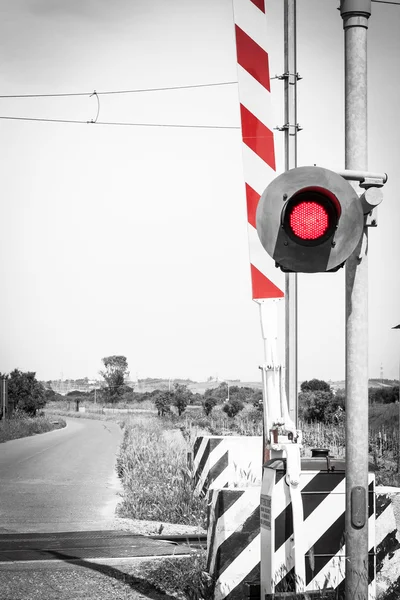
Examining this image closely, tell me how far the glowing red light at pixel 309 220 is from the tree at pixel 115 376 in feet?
445

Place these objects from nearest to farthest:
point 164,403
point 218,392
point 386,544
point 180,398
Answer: point 386,544
point 180,398
point 164,403
point 218,392

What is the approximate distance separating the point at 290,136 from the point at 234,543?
6.10m

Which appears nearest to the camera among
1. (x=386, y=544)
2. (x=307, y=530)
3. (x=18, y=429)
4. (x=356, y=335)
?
(x=356, y=335)

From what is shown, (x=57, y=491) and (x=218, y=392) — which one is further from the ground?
(x=218, y=392)

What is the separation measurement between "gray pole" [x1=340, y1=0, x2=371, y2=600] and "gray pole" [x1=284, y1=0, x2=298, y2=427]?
239 inches

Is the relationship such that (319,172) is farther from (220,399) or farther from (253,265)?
(220,399)

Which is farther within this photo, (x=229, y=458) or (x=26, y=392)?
(x=26, y=392)

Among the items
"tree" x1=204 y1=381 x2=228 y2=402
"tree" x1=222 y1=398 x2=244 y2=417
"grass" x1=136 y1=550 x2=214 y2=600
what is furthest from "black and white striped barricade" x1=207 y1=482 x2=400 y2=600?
"tree" x1=204 y1=381 x2=228 y2=402

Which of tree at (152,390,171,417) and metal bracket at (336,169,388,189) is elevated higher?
metal bracket at (336,169,388,189)

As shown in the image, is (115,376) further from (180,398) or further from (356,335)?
(356,335)

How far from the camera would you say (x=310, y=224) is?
14.3 feet

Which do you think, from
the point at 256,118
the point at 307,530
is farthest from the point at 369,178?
the point at 307,530

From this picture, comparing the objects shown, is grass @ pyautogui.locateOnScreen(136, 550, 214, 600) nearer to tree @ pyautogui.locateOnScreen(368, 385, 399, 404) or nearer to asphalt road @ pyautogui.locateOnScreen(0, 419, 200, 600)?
asphalt road @ pyautogui.locateOnScreen(0, 419, 200, 600)

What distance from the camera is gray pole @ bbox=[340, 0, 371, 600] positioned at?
443cm
